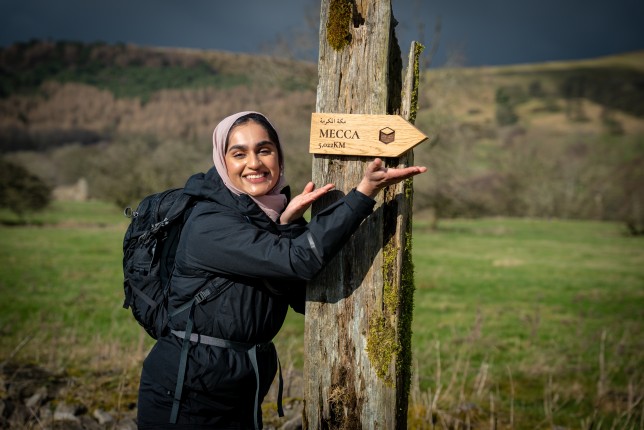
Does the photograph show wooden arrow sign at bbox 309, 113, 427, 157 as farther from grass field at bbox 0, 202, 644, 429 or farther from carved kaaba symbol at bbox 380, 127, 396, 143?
grass field at bbox 0, 202, 644, 429

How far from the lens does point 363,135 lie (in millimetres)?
2408

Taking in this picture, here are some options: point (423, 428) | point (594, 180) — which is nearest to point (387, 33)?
point (423, 428)

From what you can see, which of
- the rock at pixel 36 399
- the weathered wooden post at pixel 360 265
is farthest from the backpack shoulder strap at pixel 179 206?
the rock at pixel 36 399

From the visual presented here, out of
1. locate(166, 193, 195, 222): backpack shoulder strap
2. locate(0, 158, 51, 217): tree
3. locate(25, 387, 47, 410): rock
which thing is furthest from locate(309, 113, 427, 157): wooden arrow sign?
locate(0, 158, 51, 217): tree

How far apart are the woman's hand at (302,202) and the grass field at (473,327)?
2.20 metres

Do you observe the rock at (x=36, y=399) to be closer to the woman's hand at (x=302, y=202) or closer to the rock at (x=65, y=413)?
the rock at (x=65, y=413)

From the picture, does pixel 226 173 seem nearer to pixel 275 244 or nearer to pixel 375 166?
pixel 275 244

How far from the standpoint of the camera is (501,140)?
244ft

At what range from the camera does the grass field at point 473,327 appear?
484cm

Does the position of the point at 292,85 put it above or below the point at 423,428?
above

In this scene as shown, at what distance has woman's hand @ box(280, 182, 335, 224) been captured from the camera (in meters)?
2.36

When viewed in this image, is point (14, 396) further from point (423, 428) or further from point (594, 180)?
point (594, 180)

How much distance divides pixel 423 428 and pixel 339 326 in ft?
6.28

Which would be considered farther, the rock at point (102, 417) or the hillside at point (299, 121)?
the hillside at point (299, 121)
